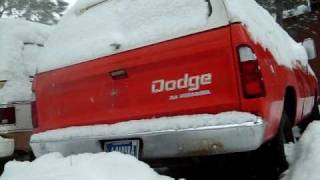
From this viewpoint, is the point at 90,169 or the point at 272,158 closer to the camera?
the point at 90,169

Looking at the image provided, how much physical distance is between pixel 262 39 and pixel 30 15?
26.8m

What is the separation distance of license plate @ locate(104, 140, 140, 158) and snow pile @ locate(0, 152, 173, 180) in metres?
0.28

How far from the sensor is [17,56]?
5906mm

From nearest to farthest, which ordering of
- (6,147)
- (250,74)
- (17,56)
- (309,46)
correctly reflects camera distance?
1. (250,74)
2. (6,147)
3. (17,56)
4. (309,46)

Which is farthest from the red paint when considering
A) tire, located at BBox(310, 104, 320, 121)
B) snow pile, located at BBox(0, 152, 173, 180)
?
tire, located at BBox(310, 104, 320, 121)

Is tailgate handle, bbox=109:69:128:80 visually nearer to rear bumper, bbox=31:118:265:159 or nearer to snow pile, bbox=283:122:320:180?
rear bumper, bbox=31:118:265:159

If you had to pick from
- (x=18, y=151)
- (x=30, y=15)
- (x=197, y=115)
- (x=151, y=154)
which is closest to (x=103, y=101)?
(x=151, y=154)

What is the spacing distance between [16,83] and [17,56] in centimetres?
41

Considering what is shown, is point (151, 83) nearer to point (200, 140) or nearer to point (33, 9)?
point (200, 140)

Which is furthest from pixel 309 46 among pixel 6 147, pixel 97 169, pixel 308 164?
pixel 97 169

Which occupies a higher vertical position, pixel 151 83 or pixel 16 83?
pixel 16 83

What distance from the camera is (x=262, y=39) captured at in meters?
3.91

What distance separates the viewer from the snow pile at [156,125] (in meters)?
3.38

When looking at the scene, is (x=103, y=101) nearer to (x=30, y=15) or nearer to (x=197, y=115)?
(x=197, y=115)
